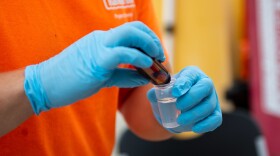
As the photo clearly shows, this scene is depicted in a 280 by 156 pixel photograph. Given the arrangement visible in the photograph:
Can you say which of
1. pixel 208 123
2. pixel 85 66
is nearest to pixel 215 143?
pixel 208 123

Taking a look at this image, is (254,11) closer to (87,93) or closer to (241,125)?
(241,125)

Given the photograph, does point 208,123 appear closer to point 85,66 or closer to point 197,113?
point 197,113

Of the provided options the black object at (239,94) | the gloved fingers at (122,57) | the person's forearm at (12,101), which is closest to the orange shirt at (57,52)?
the person's forearm at (12,101)

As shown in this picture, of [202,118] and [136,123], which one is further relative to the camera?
[136,123]

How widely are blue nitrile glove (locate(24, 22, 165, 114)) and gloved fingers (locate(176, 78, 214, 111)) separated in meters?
0.12

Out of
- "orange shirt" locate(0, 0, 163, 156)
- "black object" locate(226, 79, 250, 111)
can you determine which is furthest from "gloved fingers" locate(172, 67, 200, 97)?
"black object" locate(226, 79, 250, 111)

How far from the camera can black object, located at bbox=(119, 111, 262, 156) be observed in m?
1.49

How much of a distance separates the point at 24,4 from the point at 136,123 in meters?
0.47

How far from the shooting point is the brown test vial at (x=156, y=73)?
1.91ft

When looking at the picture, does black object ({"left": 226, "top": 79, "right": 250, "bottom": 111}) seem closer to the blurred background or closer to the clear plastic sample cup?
the blurred background

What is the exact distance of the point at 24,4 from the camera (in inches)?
25.6

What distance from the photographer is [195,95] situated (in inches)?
26.0

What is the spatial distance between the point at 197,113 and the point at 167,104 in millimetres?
62

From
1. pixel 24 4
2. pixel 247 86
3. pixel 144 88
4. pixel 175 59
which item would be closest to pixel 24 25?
pixel 24 4
